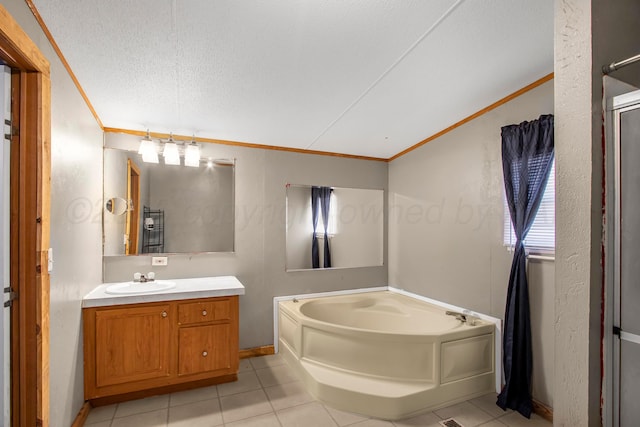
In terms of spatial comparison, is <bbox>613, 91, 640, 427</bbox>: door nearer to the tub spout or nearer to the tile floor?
the tile floor

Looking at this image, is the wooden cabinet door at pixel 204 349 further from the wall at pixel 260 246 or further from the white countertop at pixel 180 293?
the wall at pixel 260 246

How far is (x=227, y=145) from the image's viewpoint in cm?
324

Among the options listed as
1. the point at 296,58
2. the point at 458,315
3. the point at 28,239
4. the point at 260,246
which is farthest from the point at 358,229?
the point at 28,239

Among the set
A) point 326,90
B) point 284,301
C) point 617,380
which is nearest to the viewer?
point 617,380

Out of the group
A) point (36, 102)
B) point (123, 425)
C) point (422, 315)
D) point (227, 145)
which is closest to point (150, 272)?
point (123, 425)

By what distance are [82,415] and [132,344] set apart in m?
0.49

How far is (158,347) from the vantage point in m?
2.45

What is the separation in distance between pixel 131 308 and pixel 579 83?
2.96m

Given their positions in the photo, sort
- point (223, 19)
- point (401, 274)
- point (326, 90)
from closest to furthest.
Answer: point (223, 19) < point (326, 90) < point (401, 274)

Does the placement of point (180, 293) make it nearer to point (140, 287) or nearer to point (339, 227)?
point (140, 287)

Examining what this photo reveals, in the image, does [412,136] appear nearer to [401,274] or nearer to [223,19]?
[401,274]

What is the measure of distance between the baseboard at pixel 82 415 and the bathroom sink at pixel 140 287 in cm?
79

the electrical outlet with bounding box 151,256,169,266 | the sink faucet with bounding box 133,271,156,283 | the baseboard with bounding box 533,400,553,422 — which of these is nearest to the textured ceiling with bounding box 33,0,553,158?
the electrical outlet with bounding box 151,256,169,266

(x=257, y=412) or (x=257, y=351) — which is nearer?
(x=257, y=412)
